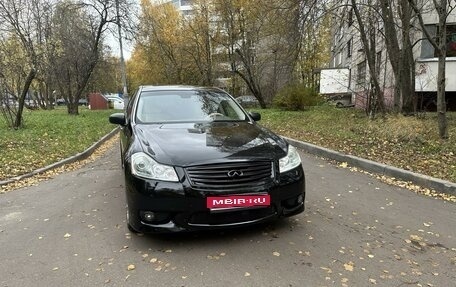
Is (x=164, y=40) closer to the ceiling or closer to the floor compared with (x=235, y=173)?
closer to the ceiling

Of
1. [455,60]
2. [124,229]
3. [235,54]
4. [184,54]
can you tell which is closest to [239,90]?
[184,54]

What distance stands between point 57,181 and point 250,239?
457 centimetres

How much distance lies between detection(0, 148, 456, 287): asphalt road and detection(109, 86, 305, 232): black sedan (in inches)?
10.9

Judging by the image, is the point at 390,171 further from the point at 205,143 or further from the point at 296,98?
the point at 296,98

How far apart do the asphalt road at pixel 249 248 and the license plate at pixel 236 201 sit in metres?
0.44

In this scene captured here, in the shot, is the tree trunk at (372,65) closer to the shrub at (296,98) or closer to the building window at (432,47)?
the building window at (432,47)

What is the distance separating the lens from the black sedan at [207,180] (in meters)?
3.59

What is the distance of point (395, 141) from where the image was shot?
9266 millimetres

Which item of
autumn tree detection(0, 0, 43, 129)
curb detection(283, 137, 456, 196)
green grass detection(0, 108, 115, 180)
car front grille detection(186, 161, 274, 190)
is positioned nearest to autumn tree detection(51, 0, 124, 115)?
autumn tree detection(0, 0, 43, 129)

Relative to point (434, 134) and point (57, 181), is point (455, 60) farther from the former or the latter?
point (57, 181)

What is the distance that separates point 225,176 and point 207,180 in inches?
6.7

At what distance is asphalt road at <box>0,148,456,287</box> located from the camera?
3.25m

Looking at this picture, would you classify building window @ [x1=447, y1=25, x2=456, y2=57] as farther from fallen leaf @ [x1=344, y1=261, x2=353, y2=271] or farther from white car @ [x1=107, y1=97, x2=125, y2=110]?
white car @ [x1=107, y1=97, x2=125, y2=110]

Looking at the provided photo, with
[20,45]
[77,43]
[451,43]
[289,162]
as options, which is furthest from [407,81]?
[77,43]
